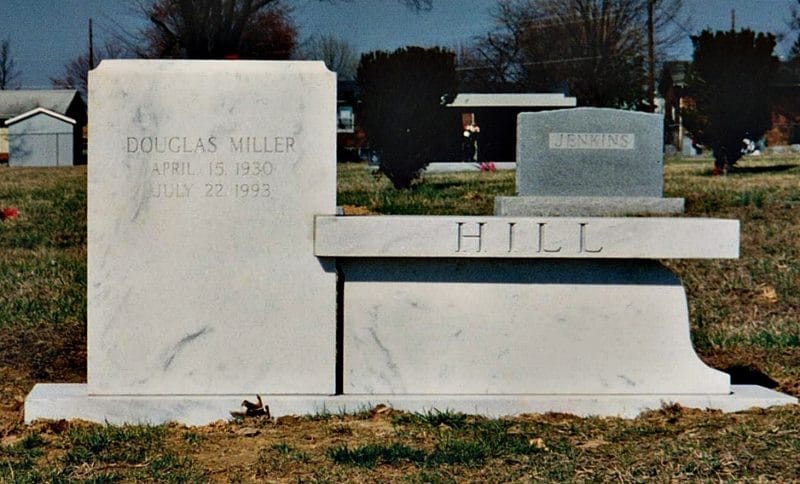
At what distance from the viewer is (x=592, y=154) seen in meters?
14.5

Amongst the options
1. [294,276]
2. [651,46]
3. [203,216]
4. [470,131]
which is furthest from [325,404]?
[651,46]

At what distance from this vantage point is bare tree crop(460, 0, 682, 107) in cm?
4975

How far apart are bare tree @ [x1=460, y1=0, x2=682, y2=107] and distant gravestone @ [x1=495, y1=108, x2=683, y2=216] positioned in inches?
1236

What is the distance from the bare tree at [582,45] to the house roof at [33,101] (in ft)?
66.6

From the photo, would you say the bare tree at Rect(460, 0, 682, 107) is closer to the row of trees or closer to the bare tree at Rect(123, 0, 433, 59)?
the row of trees

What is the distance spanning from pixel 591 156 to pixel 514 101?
33215 millimetres

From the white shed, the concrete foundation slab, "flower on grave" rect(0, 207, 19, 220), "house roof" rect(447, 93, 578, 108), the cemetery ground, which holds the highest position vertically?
"house roof" rect(447, 93, 578, 108)

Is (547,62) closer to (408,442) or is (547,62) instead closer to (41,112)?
(41,112)

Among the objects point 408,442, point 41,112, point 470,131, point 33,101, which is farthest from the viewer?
point 33,101

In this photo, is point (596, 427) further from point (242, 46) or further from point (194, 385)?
point (242, 46)

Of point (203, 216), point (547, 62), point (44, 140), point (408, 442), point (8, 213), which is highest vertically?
point (547, 62)

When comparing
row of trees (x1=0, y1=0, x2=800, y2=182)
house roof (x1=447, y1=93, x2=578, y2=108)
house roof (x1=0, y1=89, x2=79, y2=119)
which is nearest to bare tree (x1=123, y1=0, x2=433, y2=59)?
row of trees (x1=0, y1=0, x2=800, y2=182)

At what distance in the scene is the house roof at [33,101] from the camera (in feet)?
186

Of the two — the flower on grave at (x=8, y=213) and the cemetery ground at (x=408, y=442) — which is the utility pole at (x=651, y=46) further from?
the cemetery ground at (x=408, y=442)
